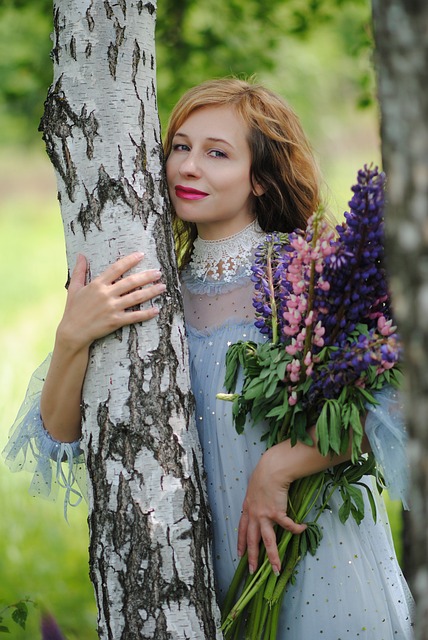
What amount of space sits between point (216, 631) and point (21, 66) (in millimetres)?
4428

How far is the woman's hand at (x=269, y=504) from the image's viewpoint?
7.13ft

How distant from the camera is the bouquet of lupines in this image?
1994mm

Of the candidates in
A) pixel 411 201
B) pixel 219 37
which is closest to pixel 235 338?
pixel 411 201

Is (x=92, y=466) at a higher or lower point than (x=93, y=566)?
higher

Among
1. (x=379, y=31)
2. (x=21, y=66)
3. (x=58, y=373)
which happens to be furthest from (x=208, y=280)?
(x=21, y=66)

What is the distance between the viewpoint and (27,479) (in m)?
5.31

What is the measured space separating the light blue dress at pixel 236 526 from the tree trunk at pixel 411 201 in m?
1.16

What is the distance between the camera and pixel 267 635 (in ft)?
7.44

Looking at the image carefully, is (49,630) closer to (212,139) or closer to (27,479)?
(212,139)

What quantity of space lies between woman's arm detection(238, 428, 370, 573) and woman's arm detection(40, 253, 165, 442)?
49 centimetres

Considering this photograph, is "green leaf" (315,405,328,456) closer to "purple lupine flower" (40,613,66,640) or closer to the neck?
the neck

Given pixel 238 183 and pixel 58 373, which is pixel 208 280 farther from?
pixel 58 373

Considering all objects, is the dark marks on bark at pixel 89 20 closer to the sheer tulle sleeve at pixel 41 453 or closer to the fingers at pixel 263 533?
the sheer tulle sleeve at pixel 41 453

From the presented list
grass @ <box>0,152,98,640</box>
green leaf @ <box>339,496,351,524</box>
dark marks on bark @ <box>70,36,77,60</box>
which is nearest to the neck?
dark marks on bark @ <box>70,36,77,60</box>
